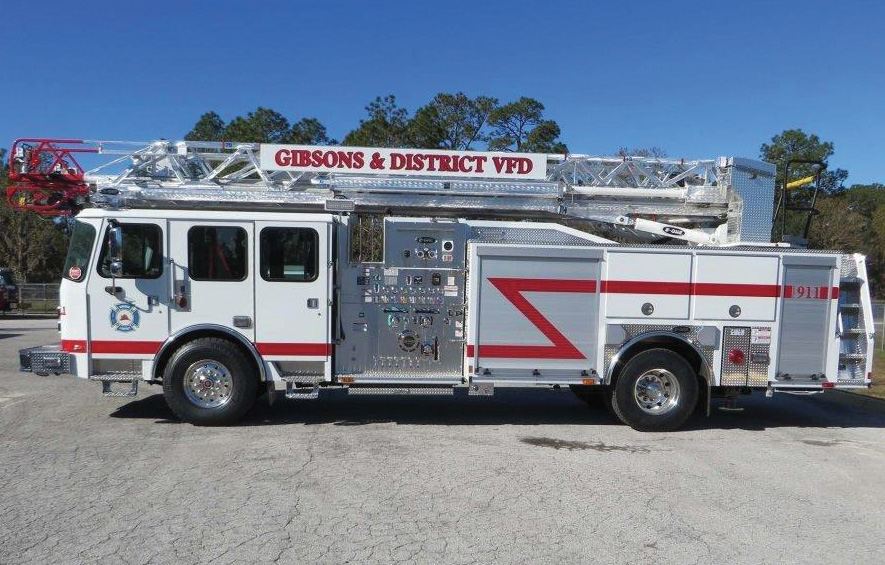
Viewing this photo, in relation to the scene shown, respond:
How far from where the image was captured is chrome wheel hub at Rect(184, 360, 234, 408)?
22.9 ft

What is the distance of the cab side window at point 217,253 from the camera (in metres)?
7.05

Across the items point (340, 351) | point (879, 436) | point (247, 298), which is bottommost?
point (879, 436)

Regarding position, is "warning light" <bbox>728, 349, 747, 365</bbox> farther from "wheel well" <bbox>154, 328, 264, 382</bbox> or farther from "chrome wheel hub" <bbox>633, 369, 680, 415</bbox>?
"wheel well" <bbox>154, 328, 264, 382</bbox>

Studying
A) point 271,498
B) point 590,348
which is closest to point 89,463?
point 271,498

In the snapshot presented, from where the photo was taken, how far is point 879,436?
7.63 meters

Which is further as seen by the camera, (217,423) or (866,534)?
(217,423)

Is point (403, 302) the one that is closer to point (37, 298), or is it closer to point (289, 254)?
point (289, 254)

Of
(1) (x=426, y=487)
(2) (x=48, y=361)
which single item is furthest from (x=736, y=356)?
(2) (x=48, y=361)

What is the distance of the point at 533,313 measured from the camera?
7301 millimetres

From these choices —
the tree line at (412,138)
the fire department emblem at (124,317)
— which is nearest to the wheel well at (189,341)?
the fire department emblem at (124,317)

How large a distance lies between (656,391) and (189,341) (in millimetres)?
5704

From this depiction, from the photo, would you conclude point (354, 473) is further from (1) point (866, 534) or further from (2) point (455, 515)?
(1) point (866, 534)

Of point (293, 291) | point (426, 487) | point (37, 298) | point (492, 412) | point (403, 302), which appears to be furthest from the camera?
point (37, 298)

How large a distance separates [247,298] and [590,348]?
4.18 meters
